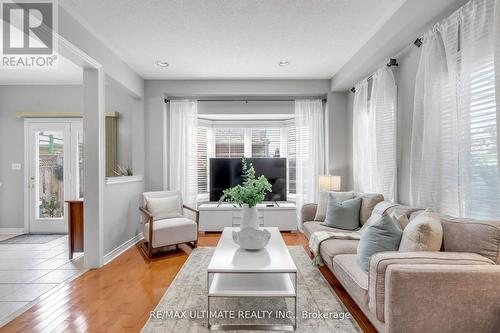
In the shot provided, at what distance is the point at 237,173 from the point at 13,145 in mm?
4144

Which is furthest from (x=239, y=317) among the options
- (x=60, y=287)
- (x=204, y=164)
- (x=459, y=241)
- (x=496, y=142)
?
(x=204, y=164)

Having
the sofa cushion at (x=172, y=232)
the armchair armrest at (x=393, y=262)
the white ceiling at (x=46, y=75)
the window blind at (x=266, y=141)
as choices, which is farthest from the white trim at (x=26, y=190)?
the armchair armrest at (x=393, y=262)

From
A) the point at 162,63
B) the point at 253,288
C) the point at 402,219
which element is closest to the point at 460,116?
the point at 402,219

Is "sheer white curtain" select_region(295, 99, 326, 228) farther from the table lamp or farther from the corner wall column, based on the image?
the corner wall column

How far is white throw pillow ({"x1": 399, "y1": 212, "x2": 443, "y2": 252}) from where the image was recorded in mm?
1837

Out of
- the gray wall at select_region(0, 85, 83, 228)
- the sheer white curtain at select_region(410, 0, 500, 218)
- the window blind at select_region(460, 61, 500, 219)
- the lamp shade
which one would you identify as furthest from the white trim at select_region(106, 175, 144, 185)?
the window blind at select_region(460, 61, 500, 219)

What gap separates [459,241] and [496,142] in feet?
2.41

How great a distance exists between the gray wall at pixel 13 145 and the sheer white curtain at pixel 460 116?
17.9 ft

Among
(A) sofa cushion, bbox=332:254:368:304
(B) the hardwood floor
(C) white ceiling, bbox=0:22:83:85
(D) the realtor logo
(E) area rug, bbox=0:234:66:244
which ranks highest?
(C) white ceiling, bbox=0:22:83:85

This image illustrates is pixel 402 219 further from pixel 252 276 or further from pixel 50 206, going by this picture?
pixel 50 206

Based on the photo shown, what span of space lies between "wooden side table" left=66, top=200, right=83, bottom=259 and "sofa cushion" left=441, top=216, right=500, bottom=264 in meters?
3.94

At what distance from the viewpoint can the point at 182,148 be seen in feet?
Result: 15.6

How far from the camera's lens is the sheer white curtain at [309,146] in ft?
15.7

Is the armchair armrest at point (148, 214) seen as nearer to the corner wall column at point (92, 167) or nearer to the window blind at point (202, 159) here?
the corner wall column at point (92, 167)
